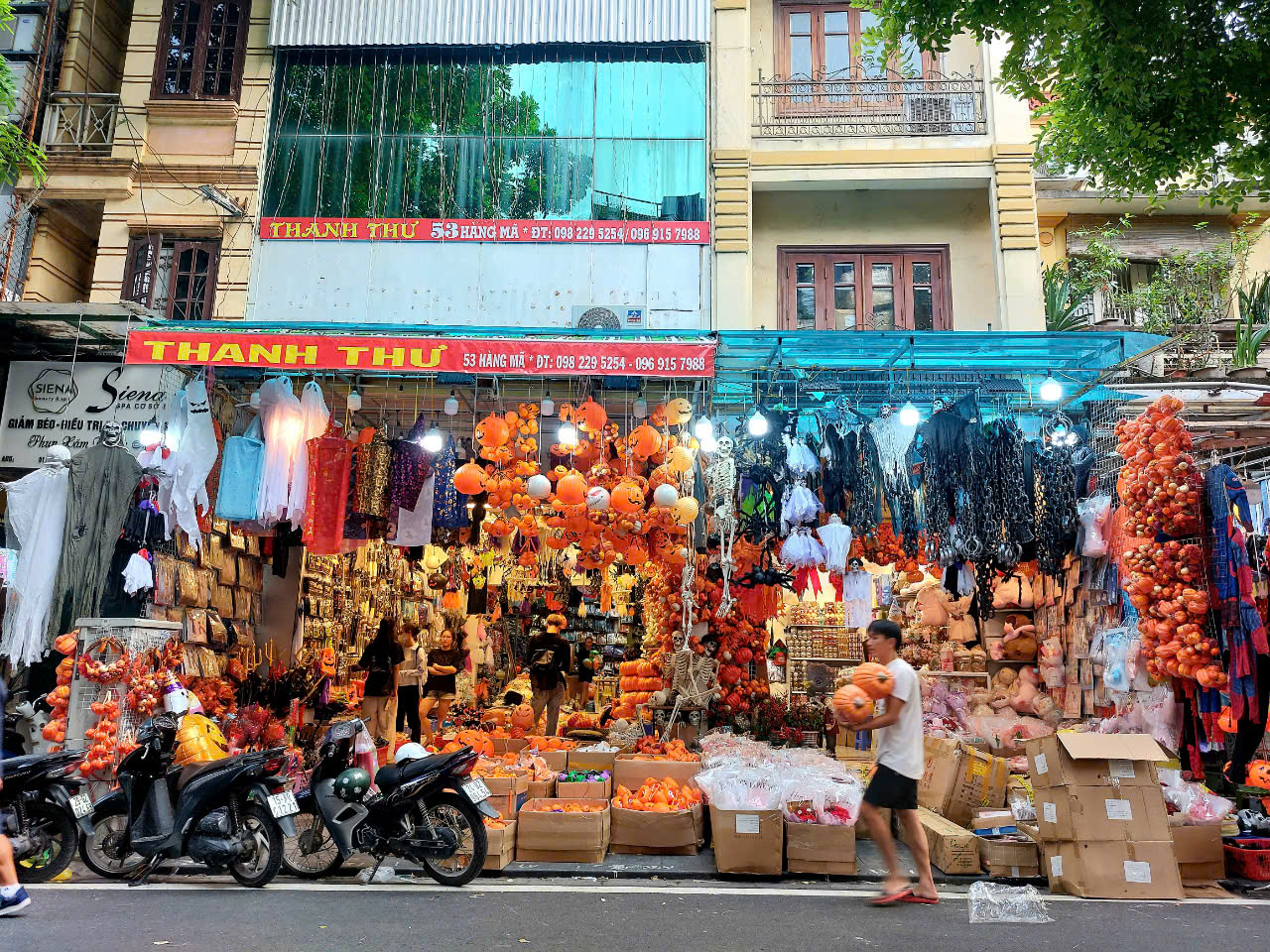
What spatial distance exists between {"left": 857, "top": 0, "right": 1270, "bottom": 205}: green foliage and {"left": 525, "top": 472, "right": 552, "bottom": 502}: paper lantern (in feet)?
15.1

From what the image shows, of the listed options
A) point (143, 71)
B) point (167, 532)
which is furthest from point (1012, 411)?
point (143, 71)

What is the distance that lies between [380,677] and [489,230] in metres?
5.86

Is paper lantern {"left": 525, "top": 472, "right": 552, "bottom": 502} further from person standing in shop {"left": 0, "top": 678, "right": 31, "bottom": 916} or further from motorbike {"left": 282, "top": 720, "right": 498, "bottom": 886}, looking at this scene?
person standing in shop {"left": 0, "top": 678, "right": 31, "bottom": 916}

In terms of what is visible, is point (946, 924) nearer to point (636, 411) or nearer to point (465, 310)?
point (636, 411)

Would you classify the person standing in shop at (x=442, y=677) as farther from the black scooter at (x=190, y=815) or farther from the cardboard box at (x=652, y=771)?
the black scooter at (x=190, y=815)

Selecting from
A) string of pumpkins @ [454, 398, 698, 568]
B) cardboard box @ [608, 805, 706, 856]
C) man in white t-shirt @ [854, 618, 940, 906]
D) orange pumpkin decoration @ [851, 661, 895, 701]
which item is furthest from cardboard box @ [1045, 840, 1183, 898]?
string of pumpkins @ [454, 398, 698, 568]

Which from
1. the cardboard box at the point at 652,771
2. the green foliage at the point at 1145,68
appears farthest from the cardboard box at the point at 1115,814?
the green foliage at the point at 1145,68

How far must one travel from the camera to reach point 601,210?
11.2m

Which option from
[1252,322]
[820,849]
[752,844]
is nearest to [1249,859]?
[820,849]

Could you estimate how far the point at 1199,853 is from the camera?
6461mm

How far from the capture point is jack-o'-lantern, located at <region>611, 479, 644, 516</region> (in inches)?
328

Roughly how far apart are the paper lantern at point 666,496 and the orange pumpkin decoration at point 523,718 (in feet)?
15.1

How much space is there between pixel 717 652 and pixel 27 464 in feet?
24.9

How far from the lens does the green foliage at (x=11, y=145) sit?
33.9 feet
